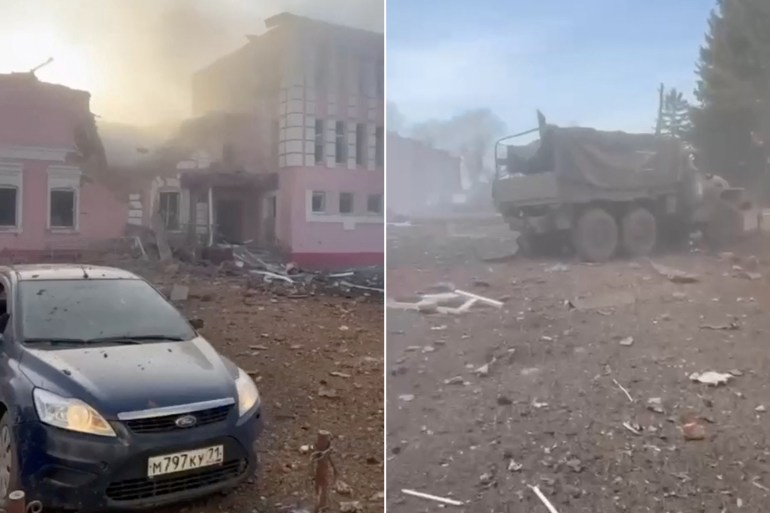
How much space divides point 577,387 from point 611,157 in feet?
2.45

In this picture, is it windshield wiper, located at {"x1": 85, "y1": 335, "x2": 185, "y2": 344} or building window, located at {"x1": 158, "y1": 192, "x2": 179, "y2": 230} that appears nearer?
windshield wiper, located at {"x1": 85, "y1": 335, "x2": 185, "y2": 344}

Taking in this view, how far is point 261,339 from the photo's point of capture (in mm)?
2400

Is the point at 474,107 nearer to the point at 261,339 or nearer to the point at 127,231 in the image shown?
the point at 261,339

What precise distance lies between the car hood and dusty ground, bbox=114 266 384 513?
16 centimetres

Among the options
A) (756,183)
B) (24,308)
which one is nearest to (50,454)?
(24,308)

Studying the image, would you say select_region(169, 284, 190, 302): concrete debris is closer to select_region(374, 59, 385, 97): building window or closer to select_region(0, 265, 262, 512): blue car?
select_region(0, 265, 262, 512): blue car

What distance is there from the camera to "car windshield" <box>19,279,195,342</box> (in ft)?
7.05

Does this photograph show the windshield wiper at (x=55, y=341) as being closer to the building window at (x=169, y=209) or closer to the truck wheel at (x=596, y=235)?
the building window at (x=169, y=209)

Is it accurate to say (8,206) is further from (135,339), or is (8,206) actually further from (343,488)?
(343,488)

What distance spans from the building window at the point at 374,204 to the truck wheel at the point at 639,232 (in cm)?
80

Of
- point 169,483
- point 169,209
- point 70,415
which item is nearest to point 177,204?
point 169,209

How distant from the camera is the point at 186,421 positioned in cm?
205

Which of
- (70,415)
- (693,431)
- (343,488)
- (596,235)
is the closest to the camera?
(70,415)

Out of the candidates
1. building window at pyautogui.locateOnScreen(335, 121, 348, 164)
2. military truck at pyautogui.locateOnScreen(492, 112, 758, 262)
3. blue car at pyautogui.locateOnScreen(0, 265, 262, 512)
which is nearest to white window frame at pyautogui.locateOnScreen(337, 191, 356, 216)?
building window at pyautogui.locateOnScreen(335, 121, 348, 164)
